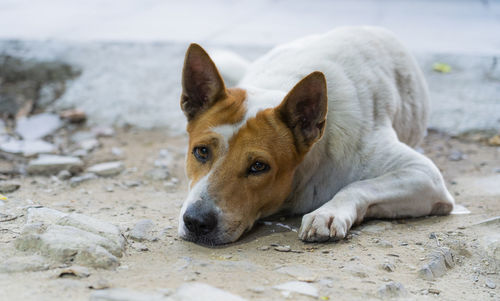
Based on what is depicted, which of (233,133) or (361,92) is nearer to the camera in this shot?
(233,133)

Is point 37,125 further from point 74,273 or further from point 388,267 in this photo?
point 388,267

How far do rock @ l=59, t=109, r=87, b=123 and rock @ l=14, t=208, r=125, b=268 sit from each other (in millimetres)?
3485

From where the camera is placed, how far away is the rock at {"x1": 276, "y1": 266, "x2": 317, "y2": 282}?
8.77ft

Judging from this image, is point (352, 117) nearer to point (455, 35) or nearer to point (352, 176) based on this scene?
point (352, 176)

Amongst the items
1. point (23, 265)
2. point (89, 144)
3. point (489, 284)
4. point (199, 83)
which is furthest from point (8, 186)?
point (489, 284)

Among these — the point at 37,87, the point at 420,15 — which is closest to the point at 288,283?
the point at 37,87

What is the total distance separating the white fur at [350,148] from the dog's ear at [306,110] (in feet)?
0.58

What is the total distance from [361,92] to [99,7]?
772cm

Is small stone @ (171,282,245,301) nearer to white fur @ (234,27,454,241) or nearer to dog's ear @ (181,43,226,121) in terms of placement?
white fur @ (234,27,454,241)

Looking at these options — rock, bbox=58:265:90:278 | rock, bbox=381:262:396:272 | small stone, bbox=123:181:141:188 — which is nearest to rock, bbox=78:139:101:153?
small stone, bbox=123:181:141:188

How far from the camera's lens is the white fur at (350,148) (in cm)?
359

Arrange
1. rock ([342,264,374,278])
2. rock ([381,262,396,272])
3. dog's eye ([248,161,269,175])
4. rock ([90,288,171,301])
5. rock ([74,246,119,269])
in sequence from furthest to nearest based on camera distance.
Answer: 1. dog's eye ([248,161,269,175])
2. rock ([381,262,396,272])
3. rock ([342,264,374,278])
4. rock ([74,246,119,269])
5. rock ([90,288,171,301])

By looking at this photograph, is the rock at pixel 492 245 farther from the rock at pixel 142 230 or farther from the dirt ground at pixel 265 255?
the rock at pixel 142 230

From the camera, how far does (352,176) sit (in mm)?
3930
